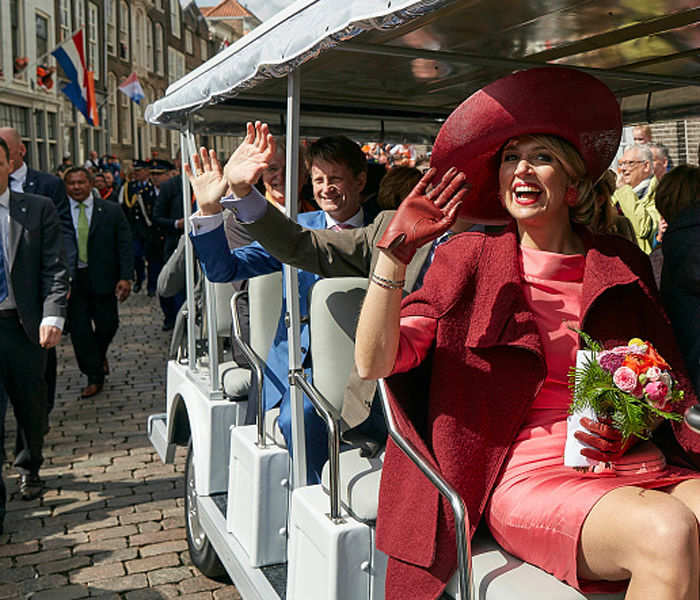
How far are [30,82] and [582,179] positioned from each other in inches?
1130

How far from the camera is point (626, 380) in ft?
6.77

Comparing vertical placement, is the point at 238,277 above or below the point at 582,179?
below

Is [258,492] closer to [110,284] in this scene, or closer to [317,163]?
[317,163]

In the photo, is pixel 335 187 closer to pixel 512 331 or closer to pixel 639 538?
pixel 512 331

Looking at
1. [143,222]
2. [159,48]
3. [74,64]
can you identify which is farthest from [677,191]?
[159,48]

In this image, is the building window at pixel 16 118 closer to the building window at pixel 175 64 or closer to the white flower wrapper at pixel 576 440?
the building window at pixel 175 64

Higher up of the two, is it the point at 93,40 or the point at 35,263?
the point at 93,40

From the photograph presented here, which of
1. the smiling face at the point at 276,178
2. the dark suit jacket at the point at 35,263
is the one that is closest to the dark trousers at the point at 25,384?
the dark suit jacket at the point at 35,263

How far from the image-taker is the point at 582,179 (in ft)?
8.18

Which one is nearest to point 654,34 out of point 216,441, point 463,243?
point 463,243

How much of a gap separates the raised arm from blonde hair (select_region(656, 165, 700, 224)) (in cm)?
142

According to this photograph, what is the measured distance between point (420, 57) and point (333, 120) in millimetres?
1937

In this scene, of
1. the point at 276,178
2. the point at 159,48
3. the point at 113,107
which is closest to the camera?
the point at 276,178

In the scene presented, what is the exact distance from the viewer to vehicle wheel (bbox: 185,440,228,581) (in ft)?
13.7
